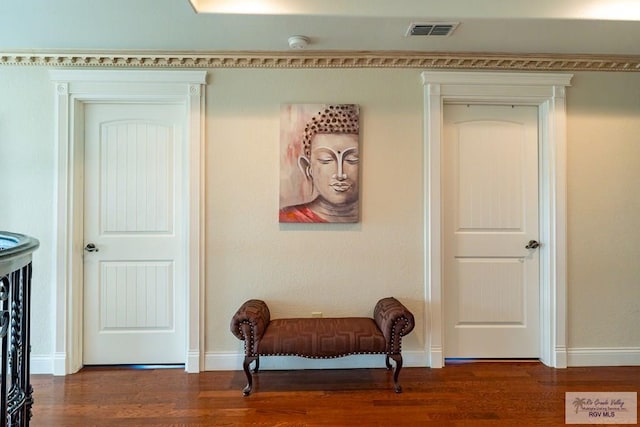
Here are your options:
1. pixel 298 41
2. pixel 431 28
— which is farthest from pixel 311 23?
pixel 431 28

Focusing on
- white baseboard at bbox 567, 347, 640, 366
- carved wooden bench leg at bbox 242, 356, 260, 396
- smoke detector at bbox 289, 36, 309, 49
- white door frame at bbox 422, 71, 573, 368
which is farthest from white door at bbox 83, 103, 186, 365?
white baseboard at bbox 567, 347, 640, 366

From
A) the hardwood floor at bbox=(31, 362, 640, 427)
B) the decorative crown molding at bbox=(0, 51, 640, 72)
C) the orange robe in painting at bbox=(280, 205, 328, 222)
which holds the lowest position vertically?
the hardwood floor at bbox=(31, 362, 640, 427)

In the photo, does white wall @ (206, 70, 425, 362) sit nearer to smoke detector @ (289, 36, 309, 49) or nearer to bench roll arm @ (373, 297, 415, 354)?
smoke detector @ (289, 36, 309, 49)

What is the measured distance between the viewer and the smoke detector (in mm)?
2520

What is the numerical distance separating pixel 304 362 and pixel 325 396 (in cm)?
43

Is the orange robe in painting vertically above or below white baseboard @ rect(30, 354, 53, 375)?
above

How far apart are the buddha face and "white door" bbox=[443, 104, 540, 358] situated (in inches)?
29.1

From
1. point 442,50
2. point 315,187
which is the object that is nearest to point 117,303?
point 315,187

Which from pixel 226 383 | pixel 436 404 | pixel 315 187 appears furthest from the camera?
pixel 315 187

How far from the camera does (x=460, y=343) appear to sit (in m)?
2.96

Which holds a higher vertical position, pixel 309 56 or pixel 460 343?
pixel 309 56

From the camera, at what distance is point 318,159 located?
2822 millimetres

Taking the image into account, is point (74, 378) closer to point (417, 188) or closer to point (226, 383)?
point (226, 383)

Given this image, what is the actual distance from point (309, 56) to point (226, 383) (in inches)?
94.5
